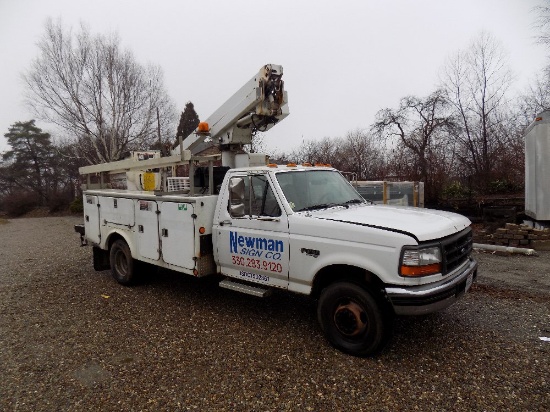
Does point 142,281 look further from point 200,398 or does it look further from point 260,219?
point 200,398

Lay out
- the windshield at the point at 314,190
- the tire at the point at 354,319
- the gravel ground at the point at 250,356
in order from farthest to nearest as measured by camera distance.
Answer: the windshield at the point at 314,190
the tire at the point at 354,319
the gravel ground at the point at 250,356

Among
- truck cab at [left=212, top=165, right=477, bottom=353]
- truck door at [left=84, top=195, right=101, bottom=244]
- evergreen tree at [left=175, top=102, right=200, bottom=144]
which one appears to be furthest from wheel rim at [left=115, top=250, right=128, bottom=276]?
evergreen tree at [left=175, top=102, right=200, bottom=144]

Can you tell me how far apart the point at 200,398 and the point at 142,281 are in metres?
3.80

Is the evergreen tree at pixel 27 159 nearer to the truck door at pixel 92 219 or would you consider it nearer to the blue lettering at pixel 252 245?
the truck door at pixel 92 219

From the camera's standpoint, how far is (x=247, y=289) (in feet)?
14.8

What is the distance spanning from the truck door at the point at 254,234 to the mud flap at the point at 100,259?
12.2 ft

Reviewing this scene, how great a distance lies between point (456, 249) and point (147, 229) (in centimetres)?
443

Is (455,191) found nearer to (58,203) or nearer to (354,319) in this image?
(354,319)

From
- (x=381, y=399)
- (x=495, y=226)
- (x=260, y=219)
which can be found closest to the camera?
(x=381, y=399)

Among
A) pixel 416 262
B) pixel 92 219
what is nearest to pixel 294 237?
pixel 416 262

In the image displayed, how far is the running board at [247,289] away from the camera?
14.3 feet

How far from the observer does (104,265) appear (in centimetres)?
739

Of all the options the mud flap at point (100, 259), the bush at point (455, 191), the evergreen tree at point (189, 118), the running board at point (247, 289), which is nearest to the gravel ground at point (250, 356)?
the running board at point (247, 289)

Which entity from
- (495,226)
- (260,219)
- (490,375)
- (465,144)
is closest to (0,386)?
(260,219)
